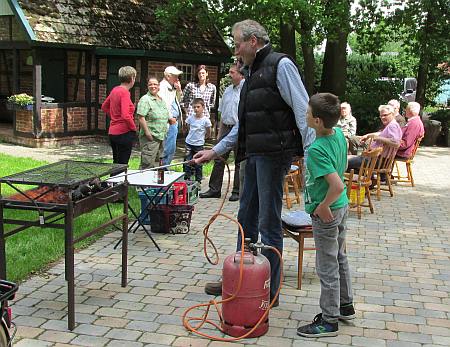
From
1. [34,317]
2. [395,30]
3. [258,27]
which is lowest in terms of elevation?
[34,317]

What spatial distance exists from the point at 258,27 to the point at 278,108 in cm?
60

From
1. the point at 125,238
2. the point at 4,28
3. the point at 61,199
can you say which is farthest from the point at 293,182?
the point at 4,28

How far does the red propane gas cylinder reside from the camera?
3.87m

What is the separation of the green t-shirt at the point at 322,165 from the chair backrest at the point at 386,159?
16.5 feet

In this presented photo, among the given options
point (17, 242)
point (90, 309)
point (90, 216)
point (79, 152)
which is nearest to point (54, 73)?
point (79, 152)

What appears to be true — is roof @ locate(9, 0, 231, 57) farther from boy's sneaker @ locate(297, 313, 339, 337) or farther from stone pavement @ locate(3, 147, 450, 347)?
boy's sneaker @ locate(297, 313, 339, 337)

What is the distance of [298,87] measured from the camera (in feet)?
13.1

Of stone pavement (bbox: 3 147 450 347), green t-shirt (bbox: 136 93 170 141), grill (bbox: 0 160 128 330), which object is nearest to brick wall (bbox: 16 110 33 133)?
green t-shirt (bbox: 136 93 170 141)

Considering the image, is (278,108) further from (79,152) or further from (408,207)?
(79,152)

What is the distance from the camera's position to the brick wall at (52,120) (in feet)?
45.3

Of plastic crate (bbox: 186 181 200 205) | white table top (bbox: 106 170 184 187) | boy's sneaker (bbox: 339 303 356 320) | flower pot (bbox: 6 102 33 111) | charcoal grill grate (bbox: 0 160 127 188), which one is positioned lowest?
boy's sneaker (bbox: 339 303 356 320)

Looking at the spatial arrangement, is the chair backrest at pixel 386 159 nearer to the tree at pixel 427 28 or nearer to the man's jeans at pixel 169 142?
the man's jeans at pixel 169 142

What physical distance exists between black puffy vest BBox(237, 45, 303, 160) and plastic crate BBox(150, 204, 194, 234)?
7.99ft

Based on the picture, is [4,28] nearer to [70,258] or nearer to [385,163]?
[385,163]
